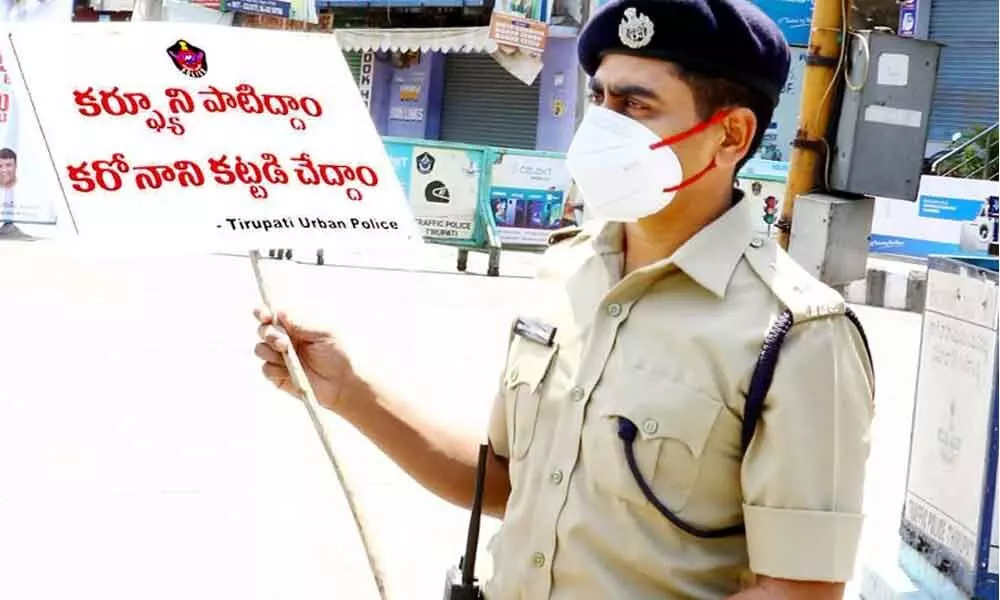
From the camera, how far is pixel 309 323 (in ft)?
6.98

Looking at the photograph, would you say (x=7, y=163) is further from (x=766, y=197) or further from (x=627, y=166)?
(x=627, y=166)

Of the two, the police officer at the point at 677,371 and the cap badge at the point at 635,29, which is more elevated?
the cap badge at the point at 635,29

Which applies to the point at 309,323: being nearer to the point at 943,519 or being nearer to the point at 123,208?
the point at 123,208

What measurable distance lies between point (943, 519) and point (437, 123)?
20.2m

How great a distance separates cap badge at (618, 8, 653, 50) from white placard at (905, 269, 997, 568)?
252 centimetres

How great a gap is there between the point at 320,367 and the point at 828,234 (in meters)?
3.50

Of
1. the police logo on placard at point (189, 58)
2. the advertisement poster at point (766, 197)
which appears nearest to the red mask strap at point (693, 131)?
the police logo on placard at point (189, 58)

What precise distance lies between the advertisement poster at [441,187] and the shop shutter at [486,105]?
323 inches

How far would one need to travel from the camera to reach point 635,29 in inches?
67.7

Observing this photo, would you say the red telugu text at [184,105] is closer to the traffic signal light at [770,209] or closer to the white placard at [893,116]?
the white placard at [893,116]

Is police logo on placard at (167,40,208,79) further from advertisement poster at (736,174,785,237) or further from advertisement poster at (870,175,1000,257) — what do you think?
advertisement poster at (870,175,1000,257)

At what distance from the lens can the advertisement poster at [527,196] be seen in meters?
14.5

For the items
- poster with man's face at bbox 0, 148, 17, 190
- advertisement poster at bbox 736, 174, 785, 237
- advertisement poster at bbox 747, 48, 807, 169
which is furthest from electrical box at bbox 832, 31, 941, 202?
advertisement poster at bbox 747, 48, 807, 169

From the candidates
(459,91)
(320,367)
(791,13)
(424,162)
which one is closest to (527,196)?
(424,162)
